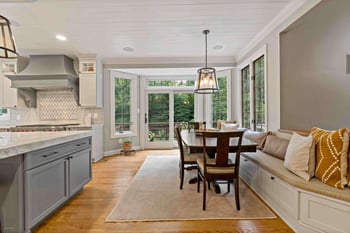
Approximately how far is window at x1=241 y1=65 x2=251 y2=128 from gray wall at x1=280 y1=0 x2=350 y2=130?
1638 mm

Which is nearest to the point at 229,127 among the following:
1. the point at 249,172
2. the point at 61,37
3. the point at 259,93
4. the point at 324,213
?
the point at 259,93

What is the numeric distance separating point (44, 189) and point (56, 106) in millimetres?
4062

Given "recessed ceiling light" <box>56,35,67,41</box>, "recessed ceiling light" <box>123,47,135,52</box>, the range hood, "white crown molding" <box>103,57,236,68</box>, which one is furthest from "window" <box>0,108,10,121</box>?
"recessed ceiling light" <box>123,47,135,52</box>

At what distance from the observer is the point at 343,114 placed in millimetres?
3773

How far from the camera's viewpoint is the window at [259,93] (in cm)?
441

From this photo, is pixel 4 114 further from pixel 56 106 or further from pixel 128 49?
pixel 128 49

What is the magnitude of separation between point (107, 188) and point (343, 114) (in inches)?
158

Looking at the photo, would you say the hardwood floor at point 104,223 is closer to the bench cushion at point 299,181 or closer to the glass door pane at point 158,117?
the bench cushion at point 299,181

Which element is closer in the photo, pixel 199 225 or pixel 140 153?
pixel 199 225

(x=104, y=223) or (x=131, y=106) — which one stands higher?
(x=131, y=106)

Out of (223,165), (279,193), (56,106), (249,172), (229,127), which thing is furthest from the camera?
(56,106)

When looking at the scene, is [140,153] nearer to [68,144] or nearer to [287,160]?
[68,144]

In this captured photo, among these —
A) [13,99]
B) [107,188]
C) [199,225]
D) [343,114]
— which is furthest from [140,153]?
[343,114]

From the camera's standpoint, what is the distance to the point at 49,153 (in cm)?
242
